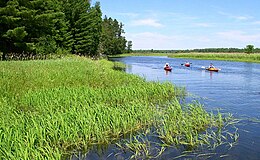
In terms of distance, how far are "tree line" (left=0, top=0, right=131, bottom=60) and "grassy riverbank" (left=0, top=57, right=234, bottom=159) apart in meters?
16.7

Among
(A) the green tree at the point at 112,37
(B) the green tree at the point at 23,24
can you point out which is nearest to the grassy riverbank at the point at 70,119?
(B) the green tree at the point at 23,24

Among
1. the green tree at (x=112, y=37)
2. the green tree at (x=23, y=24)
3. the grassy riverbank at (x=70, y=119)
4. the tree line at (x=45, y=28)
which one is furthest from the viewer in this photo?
the green tree at (x=112, y=37)

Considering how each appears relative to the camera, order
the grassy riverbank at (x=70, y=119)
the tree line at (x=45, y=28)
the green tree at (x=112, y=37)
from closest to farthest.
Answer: the grassy riverbank at (x=70, y=119) → the tree line at (x=45, y=28) → the green tree at (x=112, y=37)

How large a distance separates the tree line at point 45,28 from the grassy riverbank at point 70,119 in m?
16.7

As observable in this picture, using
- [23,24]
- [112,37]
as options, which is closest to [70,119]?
[23,24]

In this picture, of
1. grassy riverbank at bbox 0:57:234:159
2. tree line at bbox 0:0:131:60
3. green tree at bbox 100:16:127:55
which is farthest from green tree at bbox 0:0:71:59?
green tree at bbox 100:16:127:55

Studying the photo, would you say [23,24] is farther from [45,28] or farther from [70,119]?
[70,119]

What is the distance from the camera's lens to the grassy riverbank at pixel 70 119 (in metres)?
7.49

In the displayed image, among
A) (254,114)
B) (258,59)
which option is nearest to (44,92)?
(254,114)

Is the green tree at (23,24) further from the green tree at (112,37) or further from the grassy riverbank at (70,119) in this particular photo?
the green tree at (112,37)

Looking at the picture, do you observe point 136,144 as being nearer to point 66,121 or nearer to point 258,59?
point 66,121

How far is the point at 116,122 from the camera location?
975cm

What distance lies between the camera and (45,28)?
119 feet

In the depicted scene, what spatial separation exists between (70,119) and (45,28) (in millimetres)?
29352
